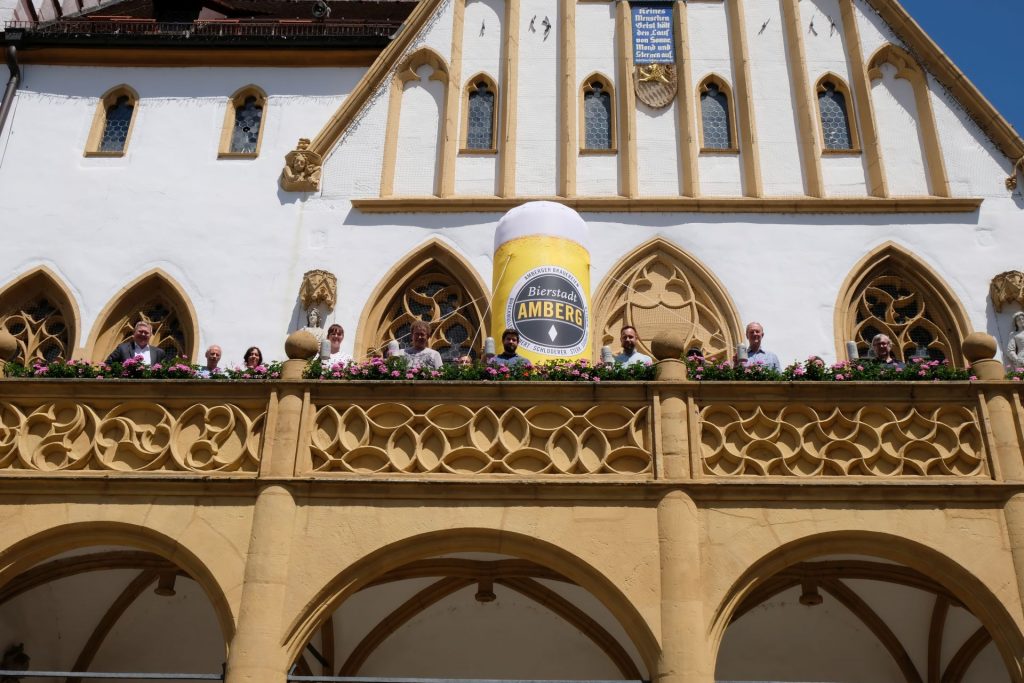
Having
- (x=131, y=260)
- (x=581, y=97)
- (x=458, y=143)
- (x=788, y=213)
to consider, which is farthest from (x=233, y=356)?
(x=788, y=213)

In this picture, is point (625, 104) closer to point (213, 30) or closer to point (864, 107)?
point (864, 107)

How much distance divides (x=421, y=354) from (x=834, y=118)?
28.9ft

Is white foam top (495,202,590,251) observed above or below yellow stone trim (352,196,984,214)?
below

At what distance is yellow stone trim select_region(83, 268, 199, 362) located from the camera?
1578 cm

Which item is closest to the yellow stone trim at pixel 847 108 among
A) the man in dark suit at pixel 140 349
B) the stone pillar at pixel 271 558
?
the stone pillar at pixel 271 558

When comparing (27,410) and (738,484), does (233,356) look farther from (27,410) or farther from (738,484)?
(738,484)

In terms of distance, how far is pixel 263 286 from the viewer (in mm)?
15828

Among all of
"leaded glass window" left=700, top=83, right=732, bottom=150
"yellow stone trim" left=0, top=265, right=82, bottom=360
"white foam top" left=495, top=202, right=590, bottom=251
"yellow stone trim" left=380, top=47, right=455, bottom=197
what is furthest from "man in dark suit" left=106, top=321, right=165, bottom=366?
"leaded glass window" left=700, top=83, right=732, bottom=150

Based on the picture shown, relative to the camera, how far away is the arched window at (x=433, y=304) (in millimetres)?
15695

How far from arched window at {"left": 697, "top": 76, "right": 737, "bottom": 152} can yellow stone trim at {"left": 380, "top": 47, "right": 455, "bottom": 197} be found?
3.68 metres

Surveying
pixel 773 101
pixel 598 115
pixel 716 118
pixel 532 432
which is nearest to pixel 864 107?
pixel 773 101

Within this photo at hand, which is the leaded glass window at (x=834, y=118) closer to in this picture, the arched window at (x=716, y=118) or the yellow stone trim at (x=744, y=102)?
the yellow stone trim at (x=744, y=102)

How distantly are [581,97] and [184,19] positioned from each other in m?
7.33

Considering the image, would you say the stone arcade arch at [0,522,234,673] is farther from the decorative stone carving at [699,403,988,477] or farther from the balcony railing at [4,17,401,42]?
the balcony railing at [4,17,401,42]
